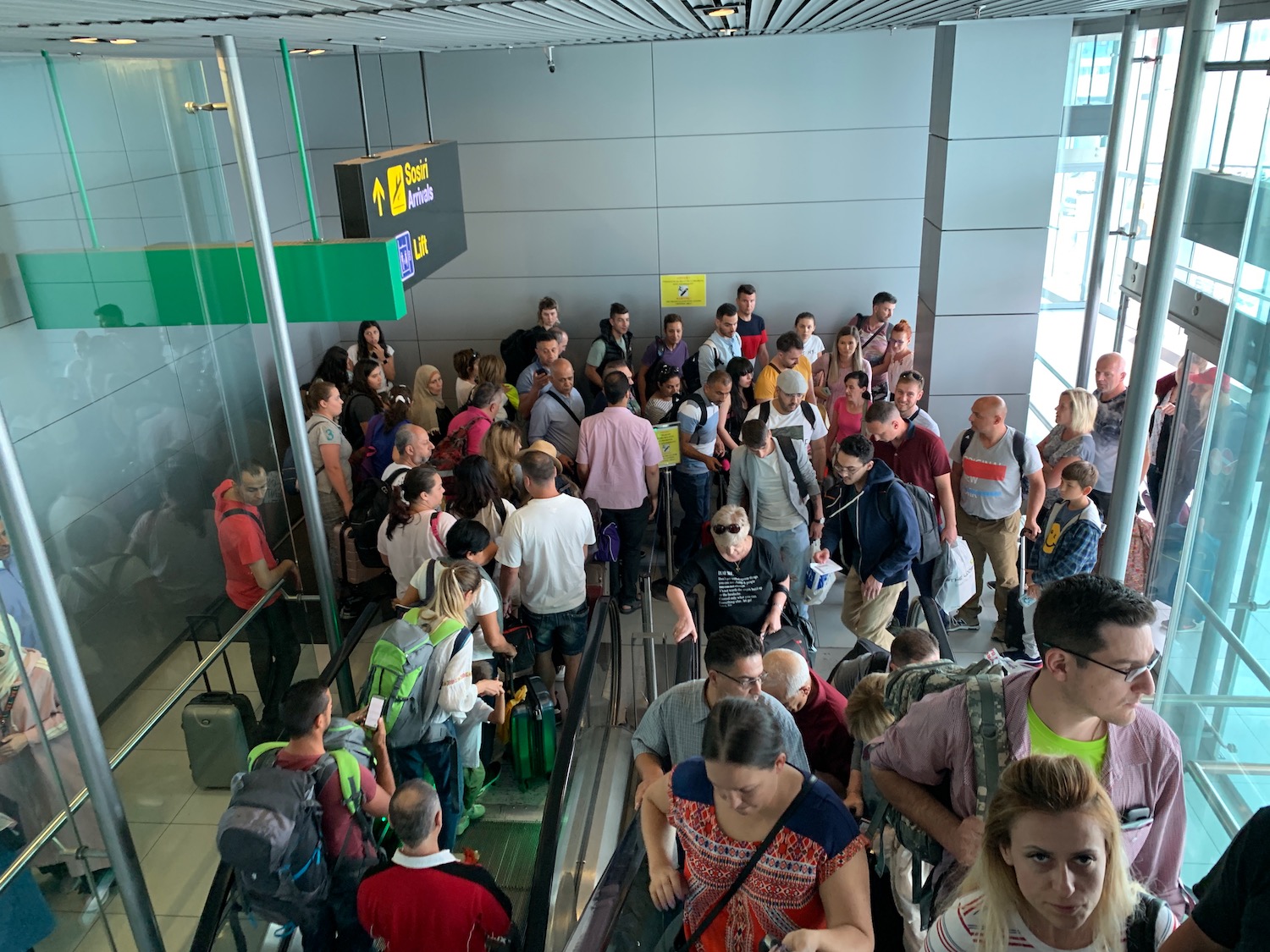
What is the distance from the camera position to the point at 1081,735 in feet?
7.35

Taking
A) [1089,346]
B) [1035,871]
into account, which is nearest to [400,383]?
[1089,346]

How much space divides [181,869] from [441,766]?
128 centimetres

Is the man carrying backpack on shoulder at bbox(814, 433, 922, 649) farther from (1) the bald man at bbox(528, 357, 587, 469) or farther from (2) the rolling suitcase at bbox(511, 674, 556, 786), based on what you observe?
(1) the bald man at bbox(528, 357, 587, 469)

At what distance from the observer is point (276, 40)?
169 inches

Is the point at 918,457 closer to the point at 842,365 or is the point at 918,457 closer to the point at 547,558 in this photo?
the point at 547,558

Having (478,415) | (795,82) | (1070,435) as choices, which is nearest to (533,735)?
(478,415)

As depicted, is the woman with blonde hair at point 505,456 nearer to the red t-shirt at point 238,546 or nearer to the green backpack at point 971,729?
the red t-shirt at point 238,546

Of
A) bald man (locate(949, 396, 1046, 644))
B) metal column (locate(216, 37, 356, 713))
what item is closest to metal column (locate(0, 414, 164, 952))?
metal column (locate(216, 37, 356, 713))

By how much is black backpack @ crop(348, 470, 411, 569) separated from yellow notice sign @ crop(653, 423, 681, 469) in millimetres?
2121

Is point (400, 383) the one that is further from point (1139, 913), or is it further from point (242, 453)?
point (1139, 913)

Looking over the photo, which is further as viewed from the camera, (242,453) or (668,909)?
(242,453)

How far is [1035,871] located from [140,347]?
429 cm

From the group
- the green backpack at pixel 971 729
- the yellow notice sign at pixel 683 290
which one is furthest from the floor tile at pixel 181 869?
the yellow notice sign at pixel 683 290

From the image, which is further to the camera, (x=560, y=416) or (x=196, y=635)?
(x=560, y=416)
